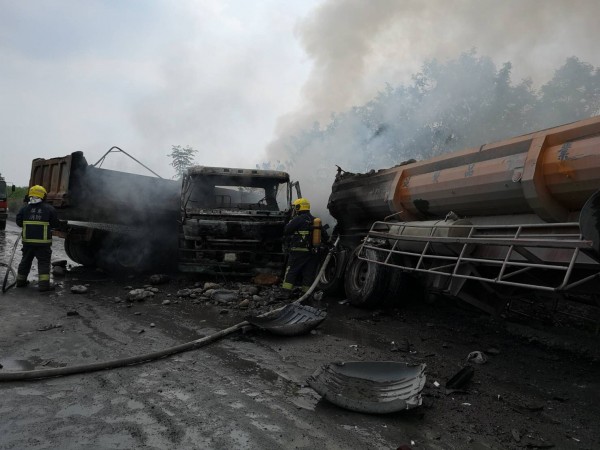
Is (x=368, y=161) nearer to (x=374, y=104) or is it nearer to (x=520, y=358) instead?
(x=374, y=104)

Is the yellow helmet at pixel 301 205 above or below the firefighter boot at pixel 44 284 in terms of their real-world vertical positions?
above

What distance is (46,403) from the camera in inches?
109

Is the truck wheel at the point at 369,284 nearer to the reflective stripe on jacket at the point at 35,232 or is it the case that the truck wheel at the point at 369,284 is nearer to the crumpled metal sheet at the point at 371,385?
the crumpled metal sheet at the point at 371,385

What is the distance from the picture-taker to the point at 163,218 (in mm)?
8742

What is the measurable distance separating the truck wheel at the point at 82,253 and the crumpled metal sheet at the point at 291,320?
208 inches

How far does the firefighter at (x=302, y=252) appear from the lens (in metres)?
6.61

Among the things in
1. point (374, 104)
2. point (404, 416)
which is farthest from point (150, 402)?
point (374, 104)

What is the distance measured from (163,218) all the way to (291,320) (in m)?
4.89

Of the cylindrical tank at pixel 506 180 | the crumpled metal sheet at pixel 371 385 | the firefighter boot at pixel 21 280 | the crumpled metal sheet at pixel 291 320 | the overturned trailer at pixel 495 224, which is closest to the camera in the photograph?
the crumpled metal sheet at pixel 371 385

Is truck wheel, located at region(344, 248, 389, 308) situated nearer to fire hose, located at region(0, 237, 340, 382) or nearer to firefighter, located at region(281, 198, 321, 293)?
firefighter, located at region(281, 198, 321, 293)

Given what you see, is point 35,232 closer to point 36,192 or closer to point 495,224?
point 36,192

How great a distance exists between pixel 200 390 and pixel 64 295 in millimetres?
4200

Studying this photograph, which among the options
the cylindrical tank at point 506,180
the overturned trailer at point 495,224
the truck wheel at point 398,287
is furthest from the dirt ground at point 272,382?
the cylindrical tank at point 506,180

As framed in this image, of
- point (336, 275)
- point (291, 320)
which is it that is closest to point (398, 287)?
point (336, 275)
